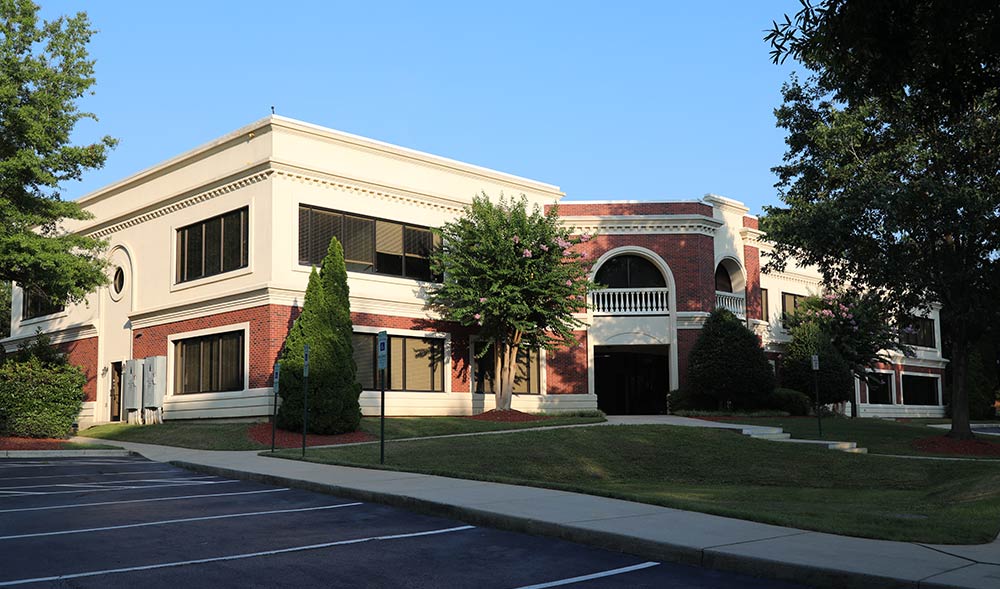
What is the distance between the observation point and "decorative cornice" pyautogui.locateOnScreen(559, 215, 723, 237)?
35.1 m

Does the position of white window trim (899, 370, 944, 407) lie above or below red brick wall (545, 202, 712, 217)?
below

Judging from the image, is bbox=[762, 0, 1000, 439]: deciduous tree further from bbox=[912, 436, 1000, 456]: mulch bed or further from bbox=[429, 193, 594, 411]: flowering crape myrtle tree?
bbox=[429, 193, 594, 411]: flowering crape myrtle tree

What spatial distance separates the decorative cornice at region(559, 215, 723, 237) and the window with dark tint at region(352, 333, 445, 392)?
7539 mm

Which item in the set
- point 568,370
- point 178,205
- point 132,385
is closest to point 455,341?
point 568,370

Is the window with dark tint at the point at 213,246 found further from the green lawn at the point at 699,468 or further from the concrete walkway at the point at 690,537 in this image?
the concrete walkway at the point at 690,537

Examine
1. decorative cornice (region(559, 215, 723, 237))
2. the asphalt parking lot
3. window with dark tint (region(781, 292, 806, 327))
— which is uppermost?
decorative cornice (region(559, 215, 723, 237))

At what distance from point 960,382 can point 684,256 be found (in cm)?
1108

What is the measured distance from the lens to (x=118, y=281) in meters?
34.0

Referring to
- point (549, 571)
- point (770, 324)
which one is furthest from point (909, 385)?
point (549, 571)

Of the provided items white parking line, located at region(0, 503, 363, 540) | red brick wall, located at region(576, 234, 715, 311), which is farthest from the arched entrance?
white parking line, located at region(0, 503, 363, 540)

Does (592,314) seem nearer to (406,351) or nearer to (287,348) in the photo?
(406,351)

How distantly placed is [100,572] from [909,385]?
52.3m

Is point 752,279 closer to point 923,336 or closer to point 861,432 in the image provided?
point 861,432

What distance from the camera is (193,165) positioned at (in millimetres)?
30984
